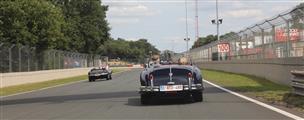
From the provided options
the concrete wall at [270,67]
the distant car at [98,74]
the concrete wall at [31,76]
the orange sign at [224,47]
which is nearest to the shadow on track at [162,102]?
the concrete wall at [270,67]

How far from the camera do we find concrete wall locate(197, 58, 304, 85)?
26.6 metres

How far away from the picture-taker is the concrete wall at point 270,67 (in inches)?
1047

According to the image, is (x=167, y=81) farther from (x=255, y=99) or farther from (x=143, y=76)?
(x=255, y=99)

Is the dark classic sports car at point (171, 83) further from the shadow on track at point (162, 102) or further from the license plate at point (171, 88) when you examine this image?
the shadow on track at point (162, 102)

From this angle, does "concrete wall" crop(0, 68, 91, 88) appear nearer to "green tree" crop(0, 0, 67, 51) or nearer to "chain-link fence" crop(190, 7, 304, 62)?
Answer: "green tree" crop(0, 0, 67, 51)

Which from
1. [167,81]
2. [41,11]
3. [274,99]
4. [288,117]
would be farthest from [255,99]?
[41,11]

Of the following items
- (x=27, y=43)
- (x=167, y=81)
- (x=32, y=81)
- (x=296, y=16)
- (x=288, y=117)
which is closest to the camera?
(x=288, y=117)

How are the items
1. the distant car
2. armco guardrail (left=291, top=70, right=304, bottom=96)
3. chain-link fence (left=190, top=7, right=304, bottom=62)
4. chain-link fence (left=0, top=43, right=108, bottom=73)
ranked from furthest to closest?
the distant car, chain-link fence (left=0, top=43, right=108, bottom=73), chain-link fence (left=190, top=7, right=304, bottom=62), armco guardrail (left=291, top=70, right=304, bottom=96)

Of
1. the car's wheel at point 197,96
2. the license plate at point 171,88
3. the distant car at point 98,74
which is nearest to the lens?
the license plate at point 171,88

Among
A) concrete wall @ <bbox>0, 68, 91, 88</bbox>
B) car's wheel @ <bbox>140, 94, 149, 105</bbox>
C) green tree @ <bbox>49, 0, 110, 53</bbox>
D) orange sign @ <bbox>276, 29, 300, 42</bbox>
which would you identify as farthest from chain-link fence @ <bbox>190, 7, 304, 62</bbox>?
green tree @ <bbox>49, 0, 110, 53</bbox>

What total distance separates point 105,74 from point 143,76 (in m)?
32.4

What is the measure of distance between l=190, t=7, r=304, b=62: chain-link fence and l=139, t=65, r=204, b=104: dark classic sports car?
7.18 metres

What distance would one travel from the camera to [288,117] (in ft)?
47.4

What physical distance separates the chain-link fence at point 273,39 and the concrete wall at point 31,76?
15924 millimetres
